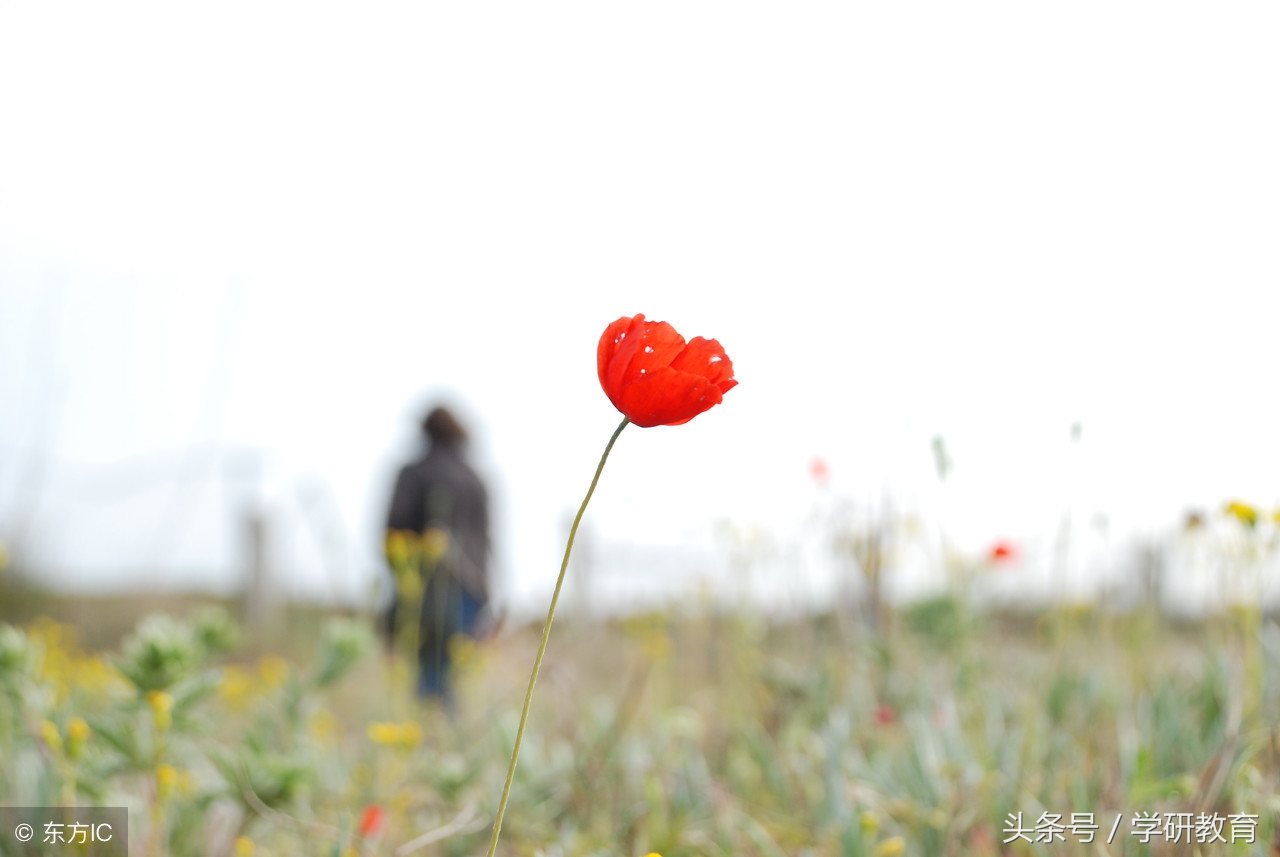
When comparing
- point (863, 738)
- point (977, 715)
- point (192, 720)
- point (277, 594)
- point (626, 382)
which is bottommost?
point (277, 594)

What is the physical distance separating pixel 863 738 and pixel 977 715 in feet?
1.28

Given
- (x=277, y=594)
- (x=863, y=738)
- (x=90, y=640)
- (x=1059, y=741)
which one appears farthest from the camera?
(x=277, y=594)

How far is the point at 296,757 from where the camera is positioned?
62.9 inches

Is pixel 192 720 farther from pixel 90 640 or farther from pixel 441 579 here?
pixel 90 640

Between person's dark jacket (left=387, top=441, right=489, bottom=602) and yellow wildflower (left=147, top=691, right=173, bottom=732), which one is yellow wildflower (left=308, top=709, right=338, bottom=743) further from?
person's dark jacket (left=387, top=441, right=489, bottom=602)

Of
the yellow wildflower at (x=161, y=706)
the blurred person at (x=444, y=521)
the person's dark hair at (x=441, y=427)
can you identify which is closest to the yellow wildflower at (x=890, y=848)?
the yellow wildflower at (x=161, y=706)

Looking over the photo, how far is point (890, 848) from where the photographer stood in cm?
149

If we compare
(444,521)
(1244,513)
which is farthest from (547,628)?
(444,521)

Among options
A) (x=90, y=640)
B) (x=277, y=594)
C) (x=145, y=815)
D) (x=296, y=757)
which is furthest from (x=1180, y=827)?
(x=277, y=594)

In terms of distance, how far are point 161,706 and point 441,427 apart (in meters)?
3.25

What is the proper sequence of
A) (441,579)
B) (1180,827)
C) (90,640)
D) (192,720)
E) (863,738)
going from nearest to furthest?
1. (1180,827)
2. (192,720)
3. (863,738)
4. (441,579)
5. (90,640)

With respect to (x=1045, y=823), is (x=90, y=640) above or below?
below

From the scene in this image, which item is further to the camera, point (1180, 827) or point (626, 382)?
point (1180, 827)

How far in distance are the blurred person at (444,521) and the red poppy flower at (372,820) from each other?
242 centimetres
